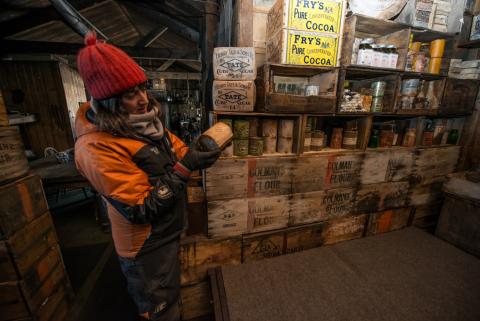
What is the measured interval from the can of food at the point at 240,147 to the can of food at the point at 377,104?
1500 millimetres

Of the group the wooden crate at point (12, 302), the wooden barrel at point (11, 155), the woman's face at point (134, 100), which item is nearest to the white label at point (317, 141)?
the woman's face at point (134, 100)

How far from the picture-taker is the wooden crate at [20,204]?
163 centimetres

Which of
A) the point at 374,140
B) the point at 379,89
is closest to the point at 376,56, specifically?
the point at 379,89

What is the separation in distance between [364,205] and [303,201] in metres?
0.93

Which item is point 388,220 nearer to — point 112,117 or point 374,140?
point 374,140

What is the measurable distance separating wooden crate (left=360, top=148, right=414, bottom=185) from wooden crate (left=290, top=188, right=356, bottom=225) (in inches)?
11.5

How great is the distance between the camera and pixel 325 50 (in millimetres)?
1892

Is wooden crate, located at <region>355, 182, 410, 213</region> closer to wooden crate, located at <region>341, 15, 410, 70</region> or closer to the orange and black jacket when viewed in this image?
wooden crate, located at <region>341, 15, 410, 70</region>

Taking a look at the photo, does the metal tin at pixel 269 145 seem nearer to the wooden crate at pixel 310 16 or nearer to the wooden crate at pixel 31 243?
the wooden crate at pixel 310 16

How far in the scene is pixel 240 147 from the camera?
1.92 metres

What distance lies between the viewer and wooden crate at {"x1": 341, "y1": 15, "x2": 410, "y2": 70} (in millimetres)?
1896

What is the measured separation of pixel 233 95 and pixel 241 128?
0.32 meters

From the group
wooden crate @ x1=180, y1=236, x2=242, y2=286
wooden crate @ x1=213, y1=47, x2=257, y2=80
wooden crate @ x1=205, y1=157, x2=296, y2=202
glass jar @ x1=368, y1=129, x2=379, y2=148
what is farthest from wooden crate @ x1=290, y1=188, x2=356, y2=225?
wooden crate @ x1=213, y1=47, x2=257, y2=80

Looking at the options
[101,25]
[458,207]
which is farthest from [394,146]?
[101,25]
